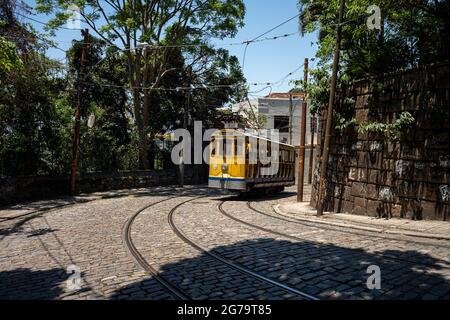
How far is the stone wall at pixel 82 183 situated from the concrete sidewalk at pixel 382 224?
11547 millimetres

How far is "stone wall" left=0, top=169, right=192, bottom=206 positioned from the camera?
15.1 metres

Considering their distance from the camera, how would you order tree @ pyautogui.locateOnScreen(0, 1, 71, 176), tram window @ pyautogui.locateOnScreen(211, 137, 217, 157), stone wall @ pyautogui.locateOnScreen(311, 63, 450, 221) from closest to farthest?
stone wall @ pyautogui.locateOnScreen(311, 63, 450, 221) < tree @ pyautogui.locateOnScreen(0, 1, 71, 176) < tram window @ pyautogui.locateOnScreen(211, 137, 217, 157)

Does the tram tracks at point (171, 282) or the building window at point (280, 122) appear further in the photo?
the building window at point (280, 122)

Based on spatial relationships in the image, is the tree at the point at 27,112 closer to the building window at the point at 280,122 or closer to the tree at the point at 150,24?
the tree at the point at 150,24

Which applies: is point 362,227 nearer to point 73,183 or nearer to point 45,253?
point 45,253

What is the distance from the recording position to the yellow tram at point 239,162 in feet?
52.2

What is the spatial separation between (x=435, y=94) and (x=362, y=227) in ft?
13.7

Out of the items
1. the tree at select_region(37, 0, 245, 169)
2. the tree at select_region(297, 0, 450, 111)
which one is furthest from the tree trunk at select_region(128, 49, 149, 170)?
the tree at select_region(297, 0, 450, 111)

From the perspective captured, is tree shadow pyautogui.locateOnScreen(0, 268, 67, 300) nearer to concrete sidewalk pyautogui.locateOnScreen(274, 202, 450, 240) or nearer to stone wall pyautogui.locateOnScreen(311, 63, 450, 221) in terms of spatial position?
concrete sidewalk pyautogui.locateOnScreen(274, 202, 450, 240)

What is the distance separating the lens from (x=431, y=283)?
16.7 ft

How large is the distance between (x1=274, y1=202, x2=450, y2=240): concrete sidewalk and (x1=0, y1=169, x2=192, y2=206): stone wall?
11.5 metres

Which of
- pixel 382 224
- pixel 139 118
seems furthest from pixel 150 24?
pixel 382 224

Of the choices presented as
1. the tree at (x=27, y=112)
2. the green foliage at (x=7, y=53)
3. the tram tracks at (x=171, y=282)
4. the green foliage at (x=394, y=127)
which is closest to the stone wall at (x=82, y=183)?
the tree at (x=27, y=112)
